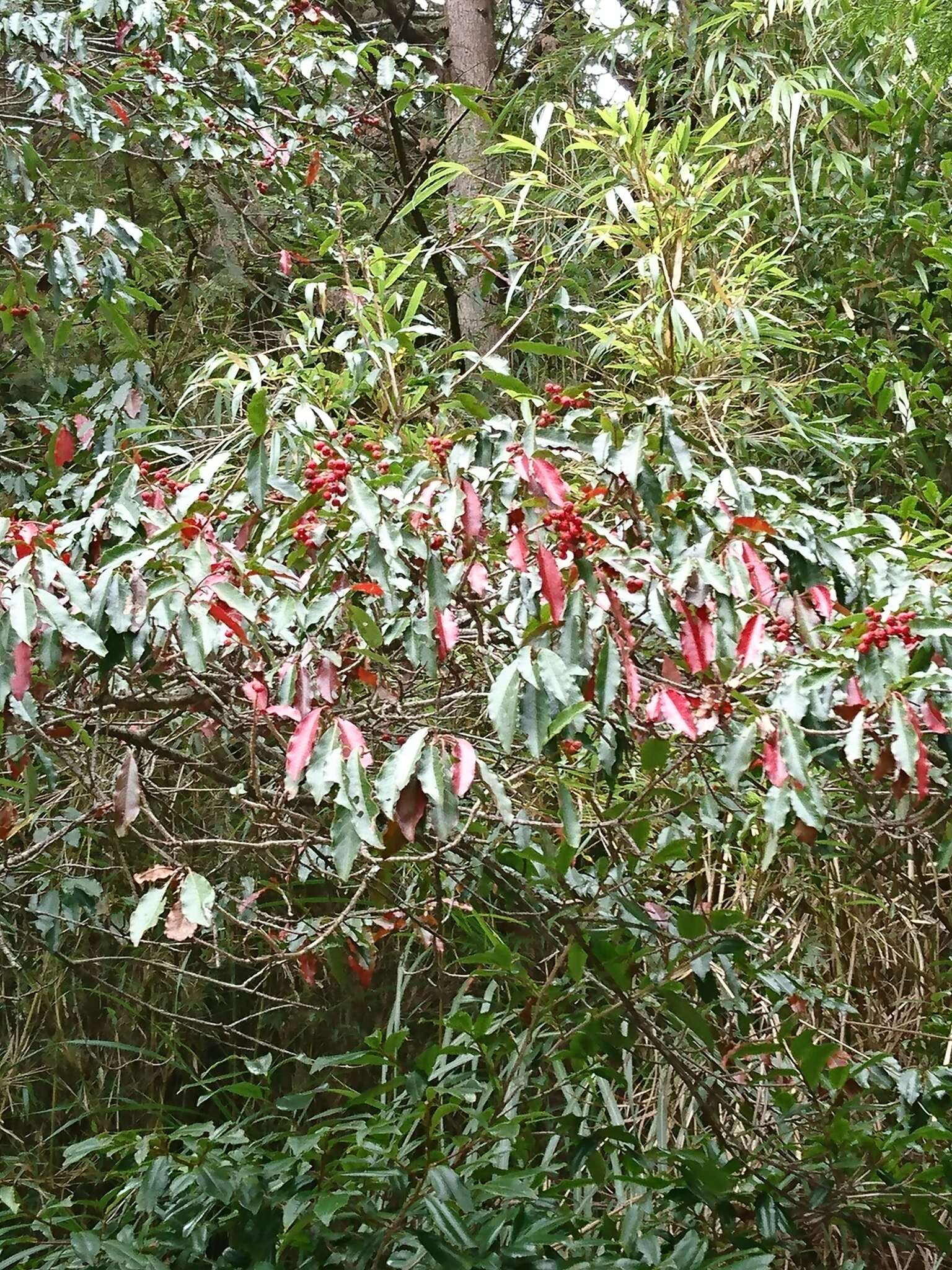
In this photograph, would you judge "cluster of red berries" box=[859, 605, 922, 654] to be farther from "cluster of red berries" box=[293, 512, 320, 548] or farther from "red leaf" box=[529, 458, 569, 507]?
"cluster of red berries" box=[293, 512, 320, 548]

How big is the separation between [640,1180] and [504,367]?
91 centimetres

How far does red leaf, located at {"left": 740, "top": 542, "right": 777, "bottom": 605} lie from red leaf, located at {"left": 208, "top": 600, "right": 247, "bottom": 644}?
1.57 ft

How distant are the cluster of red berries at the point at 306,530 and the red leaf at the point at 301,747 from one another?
9.4 inches

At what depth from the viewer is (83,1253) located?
4.23ft

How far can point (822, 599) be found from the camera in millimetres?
1225

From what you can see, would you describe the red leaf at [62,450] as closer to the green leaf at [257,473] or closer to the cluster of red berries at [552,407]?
the green leaf at [257,473]

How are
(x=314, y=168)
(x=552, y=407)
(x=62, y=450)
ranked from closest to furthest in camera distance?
(x=552, y=407) → (x=62, y=450) → (x=314, y=168)

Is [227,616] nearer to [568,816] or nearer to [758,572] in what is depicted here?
[568,816]

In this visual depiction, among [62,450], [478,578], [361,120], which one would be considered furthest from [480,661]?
[361,120]

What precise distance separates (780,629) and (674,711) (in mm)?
238

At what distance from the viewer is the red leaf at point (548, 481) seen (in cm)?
109

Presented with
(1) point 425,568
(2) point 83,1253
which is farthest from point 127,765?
(2) point 83,1253

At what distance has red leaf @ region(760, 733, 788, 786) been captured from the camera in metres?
1.03

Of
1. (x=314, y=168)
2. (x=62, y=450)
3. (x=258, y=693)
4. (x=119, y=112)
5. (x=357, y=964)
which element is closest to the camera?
(x=258, y=693)
